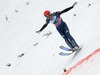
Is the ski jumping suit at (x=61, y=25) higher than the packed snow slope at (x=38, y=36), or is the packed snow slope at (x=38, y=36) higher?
the ski jumping suit at (x=61, y=25)

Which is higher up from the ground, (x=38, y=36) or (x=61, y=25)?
(x=61, y=25)

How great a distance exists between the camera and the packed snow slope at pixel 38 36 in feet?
31.9

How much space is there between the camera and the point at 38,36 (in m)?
14.9

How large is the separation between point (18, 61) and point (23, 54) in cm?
66

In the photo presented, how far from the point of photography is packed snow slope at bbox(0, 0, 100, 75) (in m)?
9.71

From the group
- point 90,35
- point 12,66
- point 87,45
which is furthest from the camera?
point 12,66

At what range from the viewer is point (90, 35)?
31.4 feet

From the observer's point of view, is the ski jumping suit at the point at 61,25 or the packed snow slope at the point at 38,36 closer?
the ski jumping suit at the point at 61,25

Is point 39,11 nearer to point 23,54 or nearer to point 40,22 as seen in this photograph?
point 40,22

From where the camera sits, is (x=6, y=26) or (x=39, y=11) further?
(x=6, y=26)

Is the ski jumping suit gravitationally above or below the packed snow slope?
above

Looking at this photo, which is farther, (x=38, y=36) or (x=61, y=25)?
(x=38, y=36)

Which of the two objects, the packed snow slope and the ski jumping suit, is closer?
the ski jumping suit

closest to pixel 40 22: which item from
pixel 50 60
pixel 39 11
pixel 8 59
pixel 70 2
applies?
pixel 39 11
